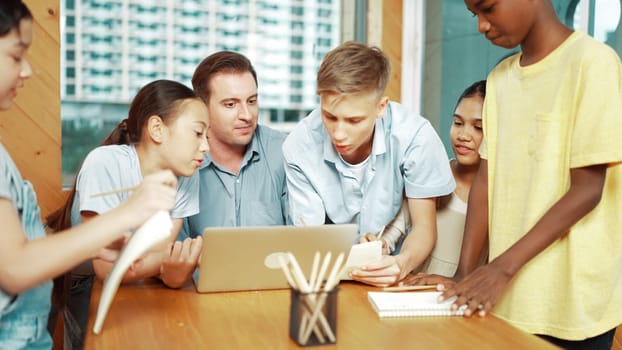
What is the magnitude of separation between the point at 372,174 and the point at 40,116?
1423 millimetres

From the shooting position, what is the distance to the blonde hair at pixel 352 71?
157 cm

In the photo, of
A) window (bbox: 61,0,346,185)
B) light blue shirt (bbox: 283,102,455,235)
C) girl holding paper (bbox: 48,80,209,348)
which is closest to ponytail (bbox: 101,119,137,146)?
girl holding paper (bbox: 48,80,209,348)

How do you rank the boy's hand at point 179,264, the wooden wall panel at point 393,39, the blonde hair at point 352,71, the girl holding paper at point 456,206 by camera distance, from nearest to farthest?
the boy's hand at point 179,264 → the blonde hair at point 352,71 → the girl holding paper at point 456,206 → the wooden wall panel at point 393,39

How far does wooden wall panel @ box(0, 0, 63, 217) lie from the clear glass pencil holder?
171 centimetres

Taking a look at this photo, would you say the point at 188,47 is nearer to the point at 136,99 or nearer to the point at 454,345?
the point at 136,99

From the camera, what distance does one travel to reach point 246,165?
7.14ft

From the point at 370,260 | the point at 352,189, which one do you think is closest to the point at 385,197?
the point at 352,189

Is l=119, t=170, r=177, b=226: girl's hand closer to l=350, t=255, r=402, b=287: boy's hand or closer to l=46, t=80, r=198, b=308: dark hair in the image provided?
l=350, t=255, r=402, b=287: boy's hand

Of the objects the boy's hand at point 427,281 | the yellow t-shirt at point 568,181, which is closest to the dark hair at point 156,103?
Result: the boy's hand at point 427,281

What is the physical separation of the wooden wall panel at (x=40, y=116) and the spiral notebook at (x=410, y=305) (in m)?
1.64

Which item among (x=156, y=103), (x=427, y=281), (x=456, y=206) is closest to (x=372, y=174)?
(x=456, y=206)

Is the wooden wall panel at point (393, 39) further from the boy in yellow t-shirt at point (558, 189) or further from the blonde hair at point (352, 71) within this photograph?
the boy in yellow t-shirt at point (558, 189)

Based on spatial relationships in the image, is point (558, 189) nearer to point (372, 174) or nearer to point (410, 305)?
point (410, 305)

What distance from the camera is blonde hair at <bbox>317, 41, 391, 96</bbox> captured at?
1.57 metres
